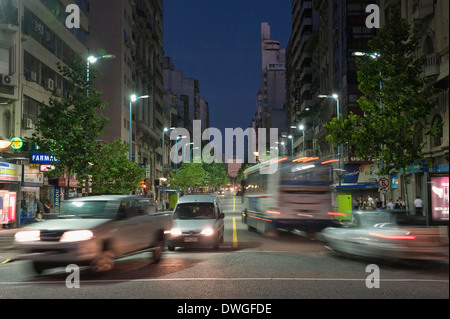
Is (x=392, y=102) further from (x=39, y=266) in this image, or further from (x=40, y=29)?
(x=40, y=29)

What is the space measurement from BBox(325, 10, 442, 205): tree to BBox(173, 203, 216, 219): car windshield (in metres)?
14.2

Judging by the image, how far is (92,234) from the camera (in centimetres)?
1091

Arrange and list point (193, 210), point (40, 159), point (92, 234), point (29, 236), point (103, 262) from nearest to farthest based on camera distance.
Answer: point (29, 236)
point (92, 234)
point (103, 262)
point (193, 210)
point (40, 159)

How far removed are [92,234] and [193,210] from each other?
859cm

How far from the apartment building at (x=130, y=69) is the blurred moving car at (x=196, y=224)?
1255 inches

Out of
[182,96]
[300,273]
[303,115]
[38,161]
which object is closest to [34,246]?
[300,273]

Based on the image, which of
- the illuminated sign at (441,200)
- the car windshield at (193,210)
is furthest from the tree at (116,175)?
the illuminated sign at (441,200)

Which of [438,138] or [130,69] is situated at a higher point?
[130,69]

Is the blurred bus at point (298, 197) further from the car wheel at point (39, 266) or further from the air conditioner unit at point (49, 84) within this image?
the air conditioner unit at point (49, 84)

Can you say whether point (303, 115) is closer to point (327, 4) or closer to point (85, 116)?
point (327, 4)

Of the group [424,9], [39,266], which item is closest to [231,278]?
[39,266]

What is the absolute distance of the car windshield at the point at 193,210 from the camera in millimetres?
19062

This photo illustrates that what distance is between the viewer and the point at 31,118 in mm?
34750
